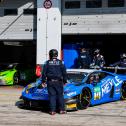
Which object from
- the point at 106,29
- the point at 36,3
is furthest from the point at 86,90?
the point at 36,3

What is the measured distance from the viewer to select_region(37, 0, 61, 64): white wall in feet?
72.7

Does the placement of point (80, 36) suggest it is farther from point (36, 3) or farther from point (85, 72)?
point (85, 72)

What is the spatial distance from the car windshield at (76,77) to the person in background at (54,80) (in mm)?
1290

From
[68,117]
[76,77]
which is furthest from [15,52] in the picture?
[68,117]

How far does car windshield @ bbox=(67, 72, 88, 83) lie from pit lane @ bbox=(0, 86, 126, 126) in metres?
0.91

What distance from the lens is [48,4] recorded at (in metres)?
22.2

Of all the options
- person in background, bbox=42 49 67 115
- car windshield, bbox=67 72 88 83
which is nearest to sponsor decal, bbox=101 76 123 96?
car windshield, bbox=67 72 88 83

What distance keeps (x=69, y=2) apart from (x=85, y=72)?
9163mm

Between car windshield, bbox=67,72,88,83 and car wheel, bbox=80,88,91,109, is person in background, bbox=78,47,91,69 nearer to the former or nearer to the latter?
car windshield, bbox=67,72,88,83

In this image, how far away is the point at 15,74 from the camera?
23328 millimetres

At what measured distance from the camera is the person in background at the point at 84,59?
22439mm

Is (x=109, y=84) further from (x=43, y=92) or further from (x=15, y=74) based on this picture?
(x=15, y=74)

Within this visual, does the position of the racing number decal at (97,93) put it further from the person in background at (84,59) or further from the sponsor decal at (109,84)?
the person in background at (84,59)

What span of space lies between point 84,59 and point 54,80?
1052 cm
